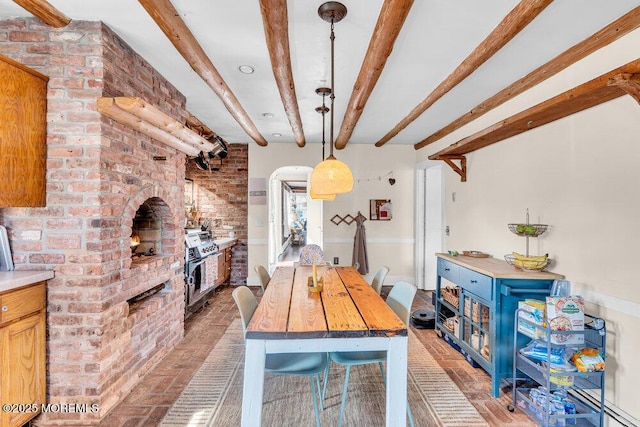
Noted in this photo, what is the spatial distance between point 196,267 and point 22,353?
6.90ft

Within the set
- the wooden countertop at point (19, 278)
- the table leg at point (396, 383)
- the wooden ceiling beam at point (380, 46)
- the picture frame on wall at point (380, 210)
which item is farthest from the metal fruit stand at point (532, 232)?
the wooden countertop at point (19, 278)

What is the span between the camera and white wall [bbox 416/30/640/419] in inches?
74.7

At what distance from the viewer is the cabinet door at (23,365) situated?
5.72 feet

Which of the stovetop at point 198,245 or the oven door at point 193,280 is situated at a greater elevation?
the stovetop at point 198,245

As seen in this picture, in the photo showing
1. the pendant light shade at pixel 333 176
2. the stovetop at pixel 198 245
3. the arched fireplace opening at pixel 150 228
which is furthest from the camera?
the stovetop at pixel 198 245

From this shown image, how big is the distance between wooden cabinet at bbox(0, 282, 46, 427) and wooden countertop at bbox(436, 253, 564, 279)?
301 cm

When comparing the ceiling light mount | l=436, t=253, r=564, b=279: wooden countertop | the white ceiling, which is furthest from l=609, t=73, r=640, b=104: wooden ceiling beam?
the ceiling light mount

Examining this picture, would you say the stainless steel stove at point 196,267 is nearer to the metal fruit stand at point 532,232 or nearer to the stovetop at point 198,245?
the stovetop at point 198,245

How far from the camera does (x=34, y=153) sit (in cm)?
196

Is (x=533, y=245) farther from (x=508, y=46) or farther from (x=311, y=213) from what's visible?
(x=311, y=213)

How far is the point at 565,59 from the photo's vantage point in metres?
2.26

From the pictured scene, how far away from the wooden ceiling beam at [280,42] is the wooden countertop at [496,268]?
7.11ft

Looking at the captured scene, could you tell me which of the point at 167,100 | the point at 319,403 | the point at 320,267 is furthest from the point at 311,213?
the point at 319,403

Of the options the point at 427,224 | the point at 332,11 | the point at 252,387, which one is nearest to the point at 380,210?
the point at 427,224
